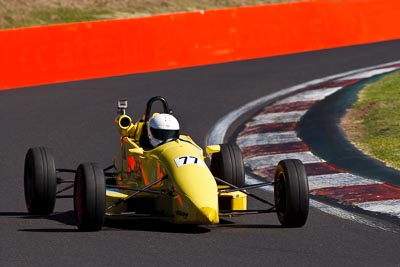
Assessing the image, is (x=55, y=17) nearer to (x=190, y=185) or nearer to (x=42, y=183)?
(x=42, y=183)

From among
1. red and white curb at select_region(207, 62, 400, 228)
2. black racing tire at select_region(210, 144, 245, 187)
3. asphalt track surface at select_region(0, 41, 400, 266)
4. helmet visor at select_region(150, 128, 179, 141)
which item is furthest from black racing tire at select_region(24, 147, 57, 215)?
red and white curb at select_region(207, 62, 400, 228)

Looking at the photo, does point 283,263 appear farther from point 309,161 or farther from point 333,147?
point 333,147

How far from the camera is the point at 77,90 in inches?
878

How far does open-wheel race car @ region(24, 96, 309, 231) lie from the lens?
1034 centimetres

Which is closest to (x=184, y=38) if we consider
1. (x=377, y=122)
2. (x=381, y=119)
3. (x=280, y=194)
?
(x=381, y=119)

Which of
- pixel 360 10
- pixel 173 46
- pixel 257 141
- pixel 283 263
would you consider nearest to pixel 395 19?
pixel 360 10

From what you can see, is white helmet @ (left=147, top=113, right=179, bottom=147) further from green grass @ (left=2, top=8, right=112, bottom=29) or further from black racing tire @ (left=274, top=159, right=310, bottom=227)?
green grass @ (left=2, top=8, right=112, bottom=29)

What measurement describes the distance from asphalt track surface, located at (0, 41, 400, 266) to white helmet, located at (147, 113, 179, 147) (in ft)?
2.80

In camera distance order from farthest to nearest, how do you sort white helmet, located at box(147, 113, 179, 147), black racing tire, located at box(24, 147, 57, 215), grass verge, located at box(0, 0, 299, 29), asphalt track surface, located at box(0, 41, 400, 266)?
grass verge, located at box(0, 0, 299, 29) < black racing tire, located at box(24, 147, 57, 215) < white helmet, located at box(147, 113, 179, 147) < asphalt track surface, located at box(0, 41, 400, 266)

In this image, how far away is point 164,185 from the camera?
10758 mm

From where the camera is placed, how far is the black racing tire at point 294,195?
10.4m

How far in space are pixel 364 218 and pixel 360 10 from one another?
59.1 ft

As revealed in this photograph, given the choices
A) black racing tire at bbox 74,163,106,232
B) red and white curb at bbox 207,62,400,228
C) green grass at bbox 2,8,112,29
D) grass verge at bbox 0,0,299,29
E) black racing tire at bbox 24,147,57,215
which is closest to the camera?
black racing tire at bbox 74,163,106,232

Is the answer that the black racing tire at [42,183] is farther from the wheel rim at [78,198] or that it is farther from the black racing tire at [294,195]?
the black racing tire at [294,195]
